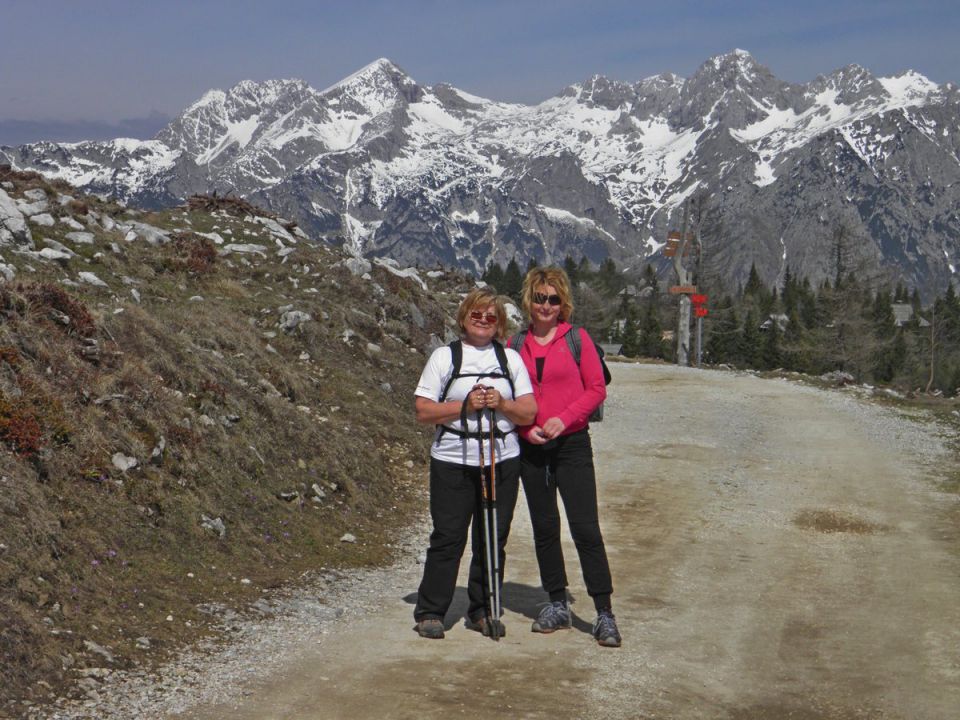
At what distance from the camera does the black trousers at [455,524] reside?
7.97 meters

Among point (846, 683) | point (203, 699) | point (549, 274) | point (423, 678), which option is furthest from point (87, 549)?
point (846, 683)

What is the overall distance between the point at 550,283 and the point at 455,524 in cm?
212

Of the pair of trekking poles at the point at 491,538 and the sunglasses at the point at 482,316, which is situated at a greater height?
the sunglasses at the point at 482,316

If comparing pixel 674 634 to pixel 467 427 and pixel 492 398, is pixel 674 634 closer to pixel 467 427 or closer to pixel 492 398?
pixel 467 427

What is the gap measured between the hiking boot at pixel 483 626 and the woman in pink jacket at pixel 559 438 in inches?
13.2

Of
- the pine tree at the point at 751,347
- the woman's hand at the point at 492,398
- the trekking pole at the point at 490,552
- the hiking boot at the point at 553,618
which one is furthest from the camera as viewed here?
the pine tree at the point at 751,347

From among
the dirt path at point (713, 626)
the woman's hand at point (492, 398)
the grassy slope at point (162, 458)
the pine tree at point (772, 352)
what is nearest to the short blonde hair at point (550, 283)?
the woman's hand at point (492, 398)

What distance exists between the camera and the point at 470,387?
775 centimetres

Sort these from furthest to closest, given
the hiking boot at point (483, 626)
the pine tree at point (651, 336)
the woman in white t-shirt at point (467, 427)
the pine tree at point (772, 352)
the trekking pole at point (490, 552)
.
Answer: the pine tree at point (651, 336) → the pine tree at point (772, 352) → the hiking boot at point (483, 626) → the trekking pole at point (490, 552) → the woman in white t-shirt at point (467, 427)

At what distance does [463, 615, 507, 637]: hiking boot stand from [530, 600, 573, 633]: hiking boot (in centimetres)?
30

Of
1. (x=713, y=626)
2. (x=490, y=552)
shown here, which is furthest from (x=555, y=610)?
(x=713, y=626)

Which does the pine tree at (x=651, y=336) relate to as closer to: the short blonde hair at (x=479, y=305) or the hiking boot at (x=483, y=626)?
the hiking boot at (x=483, y=626)

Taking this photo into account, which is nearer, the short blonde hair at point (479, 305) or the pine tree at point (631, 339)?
the short blonde hair at point (479, 305)

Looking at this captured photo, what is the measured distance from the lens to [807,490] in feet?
50.3
